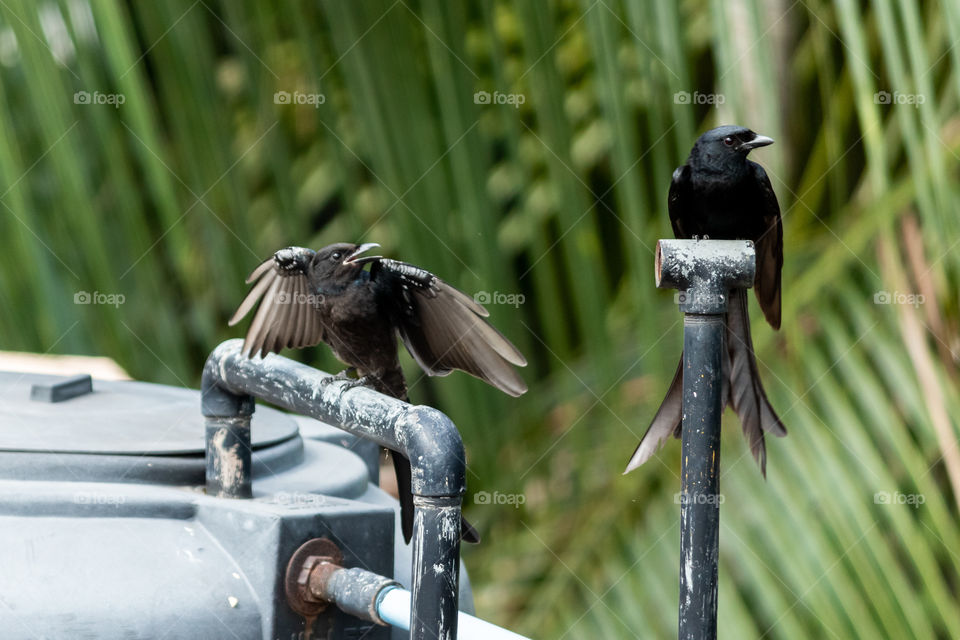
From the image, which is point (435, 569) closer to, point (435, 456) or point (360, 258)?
point (435, 456)

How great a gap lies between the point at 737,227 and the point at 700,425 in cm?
40

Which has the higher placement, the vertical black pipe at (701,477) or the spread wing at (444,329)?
the spread wing at (444,329)

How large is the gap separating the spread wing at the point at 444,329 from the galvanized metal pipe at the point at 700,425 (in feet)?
0.82

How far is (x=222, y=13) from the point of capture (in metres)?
1.99

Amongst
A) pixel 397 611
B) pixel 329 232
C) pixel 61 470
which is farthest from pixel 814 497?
pixel 329 232

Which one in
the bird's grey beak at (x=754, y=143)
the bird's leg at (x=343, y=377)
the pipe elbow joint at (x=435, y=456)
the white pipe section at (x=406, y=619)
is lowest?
the white pipe section at (x=406, y=619)

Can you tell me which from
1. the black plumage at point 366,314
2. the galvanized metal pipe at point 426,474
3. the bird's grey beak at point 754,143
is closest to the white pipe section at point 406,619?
the galvanized metal pipe at point 426,474

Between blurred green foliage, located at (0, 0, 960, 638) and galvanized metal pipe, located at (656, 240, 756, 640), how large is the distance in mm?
874

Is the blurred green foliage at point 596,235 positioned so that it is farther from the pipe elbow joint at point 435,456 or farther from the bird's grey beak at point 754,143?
the pipe elbow joint at point 435,456

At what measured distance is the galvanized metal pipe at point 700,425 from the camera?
85 cm

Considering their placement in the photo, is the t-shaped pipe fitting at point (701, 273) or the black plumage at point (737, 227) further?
the black plumage at point (737, 227)

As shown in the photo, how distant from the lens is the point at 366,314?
1.41 meters

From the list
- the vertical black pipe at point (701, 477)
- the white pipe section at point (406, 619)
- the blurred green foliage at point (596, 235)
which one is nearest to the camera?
the vertical black pipe at point (701, 477)

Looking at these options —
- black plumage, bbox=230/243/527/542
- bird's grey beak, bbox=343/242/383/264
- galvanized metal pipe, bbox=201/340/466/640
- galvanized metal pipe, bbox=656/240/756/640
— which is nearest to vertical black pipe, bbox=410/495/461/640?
galvanized metal pipe, bbox=201/340/466/640
